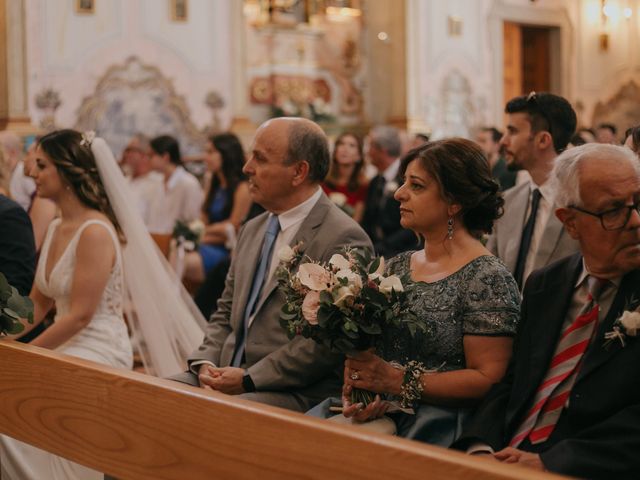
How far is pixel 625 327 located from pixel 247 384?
1.62 meters

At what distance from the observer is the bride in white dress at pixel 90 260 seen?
4590 mm

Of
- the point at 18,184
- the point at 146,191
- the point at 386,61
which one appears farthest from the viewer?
the point at 386,61

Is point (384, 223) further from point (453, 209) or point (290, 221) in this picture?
point (453, 209)

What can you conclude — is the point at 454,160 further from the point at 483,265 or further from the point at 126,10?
the point at 126,10

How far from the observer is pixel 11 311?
3576 mm

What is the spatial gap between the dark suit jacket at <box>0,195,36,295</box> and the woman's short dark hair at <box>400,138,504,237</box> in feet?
7.84

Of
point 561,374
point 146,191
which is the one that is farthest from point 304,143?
point 146,191

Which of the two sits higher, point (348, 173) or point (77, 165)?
point (77, 165)

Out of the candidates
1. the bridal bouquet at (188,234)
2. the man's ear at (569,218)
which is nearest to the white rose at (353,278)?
the man's ear at (569,218)

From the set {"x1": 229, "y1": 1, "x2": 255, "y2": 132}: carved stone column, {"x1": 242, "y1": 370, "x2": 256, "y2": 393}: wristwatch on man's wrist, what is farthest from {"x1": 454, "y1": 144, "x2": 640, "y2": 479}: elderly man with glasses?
{"x1": 229, "y1": 1, "x2": 255, "y2": 132}: carved stone column

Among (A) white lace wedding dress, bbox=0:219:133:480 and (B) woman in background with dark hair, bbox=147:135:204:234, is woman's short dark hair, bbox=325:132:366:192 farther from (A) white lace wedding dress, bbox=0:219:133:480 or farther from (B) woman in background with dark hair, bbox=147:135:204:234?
(A) white lace wedding dress, bbox=0:219:133:480

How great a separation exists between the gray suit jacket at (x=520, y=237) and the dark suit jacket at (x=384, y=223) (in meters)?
1.92

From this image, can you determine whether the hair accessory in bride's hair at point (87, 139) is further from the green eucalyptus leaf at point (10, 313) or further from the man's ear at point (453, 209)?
the man's ear at point (453, 209)

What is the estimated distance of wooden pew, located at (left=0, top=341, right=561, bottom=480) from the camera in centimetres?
208
